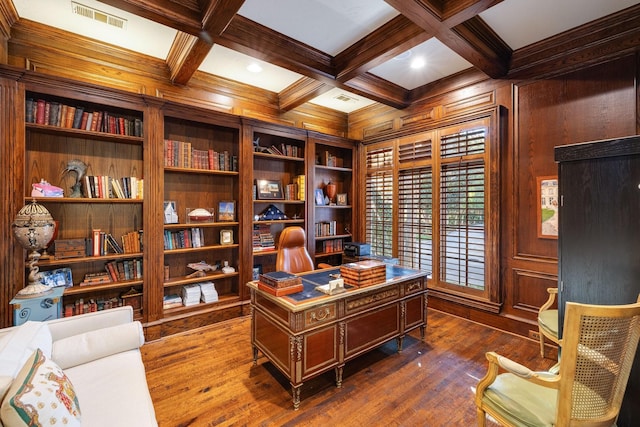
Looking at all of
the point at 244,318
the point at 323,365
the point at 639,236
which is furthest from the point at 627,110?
the point at 244,318

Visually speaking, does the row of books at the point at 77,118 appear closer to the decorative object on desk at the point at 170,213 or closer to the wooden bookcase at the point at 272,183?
the decorative object on desk at the point at 170,213

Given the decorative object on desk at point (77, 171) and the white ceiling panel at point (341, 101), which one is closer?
the decorative object on desk at point (77, 171)

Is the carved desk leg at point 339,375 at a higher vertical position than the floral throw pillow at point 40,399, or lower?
lower

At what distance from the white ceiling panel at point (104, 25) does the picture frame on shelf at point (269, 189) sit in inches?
71.6

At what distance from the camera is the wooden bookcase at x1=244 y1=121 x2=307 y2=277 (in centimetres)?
386

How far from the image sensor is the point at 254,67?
329cm

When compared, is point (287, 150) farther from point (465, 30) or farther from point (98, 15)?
point (465, 30)

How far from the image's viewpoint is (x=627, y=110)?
7.99 ft

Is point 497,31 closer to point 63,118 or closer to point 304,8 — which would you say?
point 304,8

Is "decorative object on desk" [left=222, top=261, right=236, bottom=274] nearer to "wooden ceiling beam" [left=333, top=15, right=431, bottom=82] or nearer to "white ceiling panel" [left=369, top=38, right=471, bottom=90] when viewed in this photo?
"wooden ceiling beam" [left=333, top=15, right=431, bottom=82]

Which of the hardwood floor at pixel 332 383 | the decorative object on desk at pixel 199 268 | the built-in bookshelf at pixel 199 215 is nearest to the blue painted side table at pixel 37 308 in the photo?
the hardwood floor at pixel 332 383

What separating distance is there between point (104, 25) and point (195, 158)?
1.41m

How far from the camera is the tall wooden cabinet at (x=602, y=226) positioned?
1.41 meters

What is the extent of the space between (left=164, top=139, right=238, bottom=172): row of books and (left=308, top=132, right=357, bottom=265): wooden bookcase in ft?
4.22
